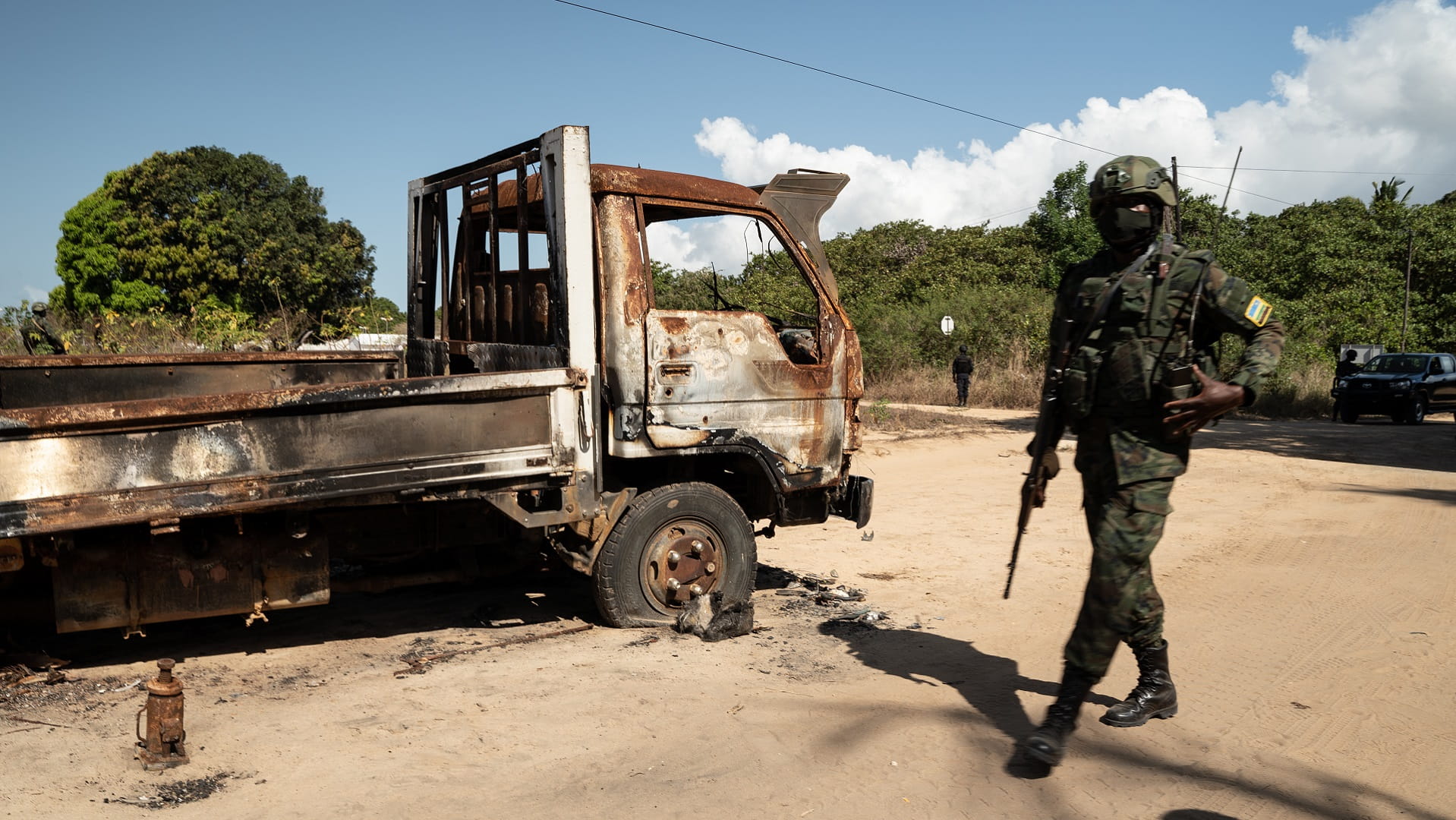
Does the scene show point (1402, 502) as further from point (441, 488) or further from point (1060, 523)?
point (441, 488)

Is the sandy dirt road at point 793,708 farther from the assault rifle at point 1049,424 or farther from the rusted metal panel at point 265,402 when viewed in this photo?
the rusted metal panel at point 265,402

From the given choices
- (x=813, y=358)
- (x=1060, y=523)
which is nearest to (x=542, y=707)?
(x=813, y=358)

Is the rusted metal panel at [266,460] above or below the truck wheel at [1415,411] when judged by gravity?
above

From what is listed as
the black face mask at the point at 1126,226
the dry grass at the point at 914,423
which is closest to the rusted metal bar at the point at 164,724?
the black face mask at the point at 1126,226

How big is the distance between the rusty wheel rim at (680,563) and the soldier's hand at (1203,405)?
2.38m

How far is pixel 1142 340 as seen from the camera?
3621 mm

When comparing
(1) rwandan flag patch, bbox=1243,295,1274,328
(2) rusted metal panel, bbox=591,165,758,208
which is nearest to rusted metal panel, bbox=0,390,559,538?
(2) rusted metal panel, bbox=591,165,758,208

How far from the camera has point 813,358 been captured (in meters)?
5.45

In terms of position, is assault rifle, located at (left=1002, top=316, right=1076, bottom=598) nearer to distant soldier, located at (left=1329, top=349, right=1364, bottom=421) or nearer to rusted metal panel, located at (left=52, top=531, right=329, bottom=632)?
rusted metal panel, located at (left=52, top=531, right=329, bottom=632)

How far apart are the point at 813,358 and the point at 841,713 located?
207cm

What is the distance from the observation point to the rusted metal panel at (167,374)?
516 cm

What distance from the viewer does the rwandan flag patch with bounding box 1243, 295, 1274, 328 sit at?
3545mm

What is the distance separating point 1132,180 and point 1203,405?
852 millimetres

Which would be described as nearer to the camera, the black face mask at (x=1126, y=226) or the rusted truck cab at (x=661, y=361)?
the black face mask at (x=1126, y=226)
